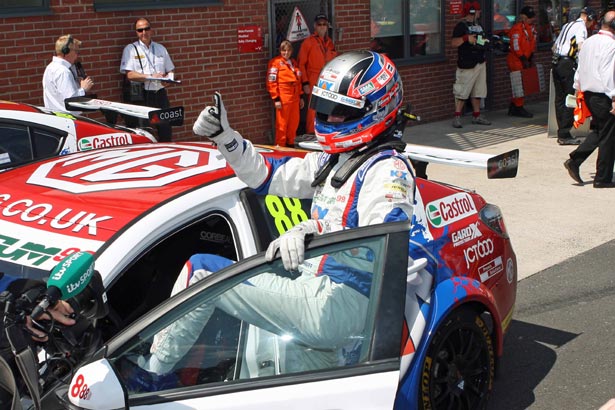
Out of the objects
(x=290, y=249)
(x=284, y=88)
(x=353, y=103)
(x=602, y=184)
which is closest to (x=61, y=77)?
(x=284, y=88)

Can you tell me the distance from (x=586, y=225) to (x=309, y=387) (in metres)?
5.94

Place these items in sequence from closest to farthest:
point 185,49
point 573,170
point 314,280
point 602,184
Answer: point 314,280
point 602,184
point 573,170
point 185,49

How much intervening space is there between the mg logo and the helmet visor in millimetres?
558

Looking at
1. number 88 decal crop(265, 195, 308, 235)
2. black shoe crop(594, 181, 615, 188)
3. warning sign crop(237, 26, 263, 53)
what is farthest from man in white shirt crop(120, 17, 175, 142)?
number 88 decal crop(265, 195, 308, 235)

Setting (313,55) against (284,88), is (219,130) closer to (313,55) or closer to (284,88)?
(284,88)

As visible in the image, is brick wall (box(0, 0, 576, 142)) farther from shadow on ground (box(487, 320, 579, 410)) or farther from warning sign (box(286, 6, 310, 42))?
shadow on ground (box(487, 320, 579, 410))

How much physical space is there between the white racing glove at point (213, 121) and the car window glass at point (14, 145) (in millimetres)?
2686

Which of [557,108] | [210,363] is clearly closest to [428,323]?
[210,363]

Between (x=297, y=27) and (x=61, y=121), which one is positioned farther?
(x=297, y=27)

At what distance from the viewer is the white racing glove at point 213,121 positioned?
3.74 meters

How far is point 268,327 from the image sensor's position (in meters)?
3.12

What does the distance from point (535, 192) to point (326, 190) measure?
239 inches

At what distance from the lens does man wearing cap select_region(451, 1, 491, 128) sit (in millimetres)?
13352

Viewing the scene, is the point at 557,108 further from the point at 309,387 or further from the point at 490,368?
the point at 309,387
